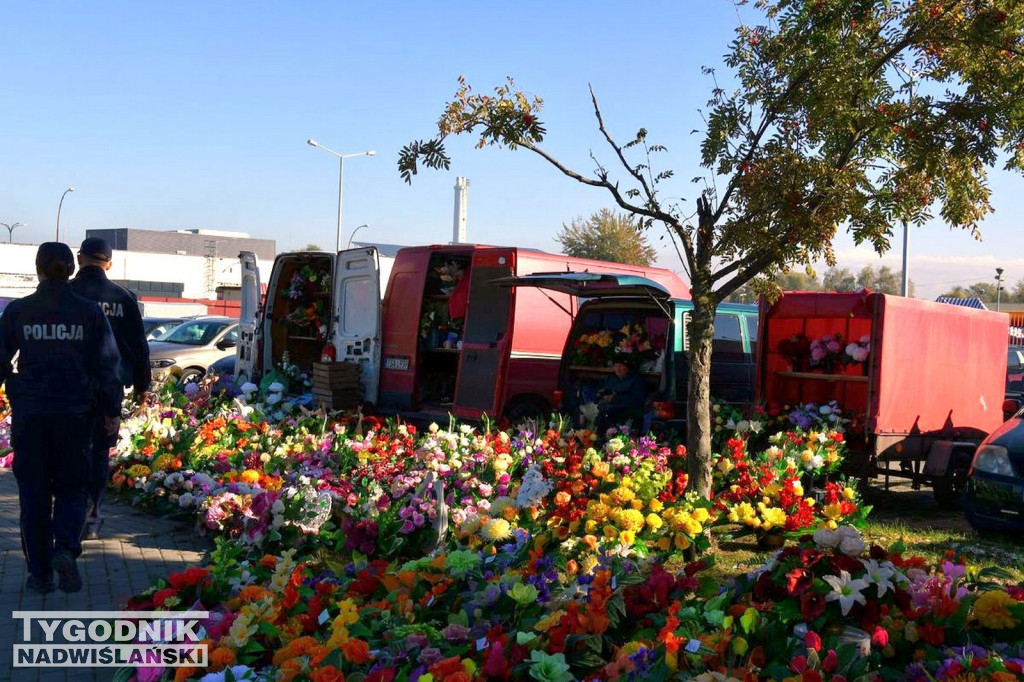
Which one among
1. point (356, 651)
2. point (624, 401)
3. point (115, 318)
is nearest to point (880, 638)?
point (356, 651)

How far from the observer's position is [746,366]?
10.7 m

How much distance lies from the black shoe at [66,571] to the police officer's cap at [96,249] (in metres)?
2.17

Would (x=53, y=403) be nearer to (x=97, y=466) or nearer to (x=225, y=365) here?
(x=97, y=466)

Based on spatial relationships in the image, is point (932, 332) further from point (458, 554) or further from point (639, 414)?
point (458, 554)

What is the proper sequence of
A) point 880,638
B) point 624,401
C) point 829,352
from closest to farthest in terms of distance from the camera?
point 880,638 → point 624,401 → point 829,352

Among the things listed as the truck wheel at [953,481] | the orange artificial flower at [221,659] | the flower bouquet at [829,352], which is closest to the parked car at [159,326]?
the flower bouquet at [829,352]

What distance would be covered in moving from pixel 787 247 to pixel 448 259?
6.40m

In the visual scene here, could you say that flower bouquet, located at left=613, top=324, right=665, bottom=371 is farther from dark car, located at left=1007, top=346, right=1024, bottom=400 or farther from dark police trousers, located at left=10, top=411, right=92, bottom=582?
dark car, located at left=1007, top=346, right=1024, bottom=400

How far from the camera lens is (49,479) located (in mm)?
5566

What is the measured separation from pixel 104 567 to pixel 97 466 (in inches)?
28.4

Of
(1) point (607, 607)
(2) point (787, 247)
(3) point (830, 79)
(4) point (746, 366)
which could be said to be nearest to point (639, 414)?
(4) point (746, 366)

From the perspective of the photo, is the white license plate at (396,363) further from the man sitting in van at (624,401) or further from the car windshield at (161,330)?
the car windshield at (161,330)

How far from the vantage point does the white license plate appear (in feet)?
39.0

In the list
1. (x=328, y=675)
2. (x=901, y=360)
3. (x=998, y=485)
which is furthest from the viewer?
(x=901, y=360)
